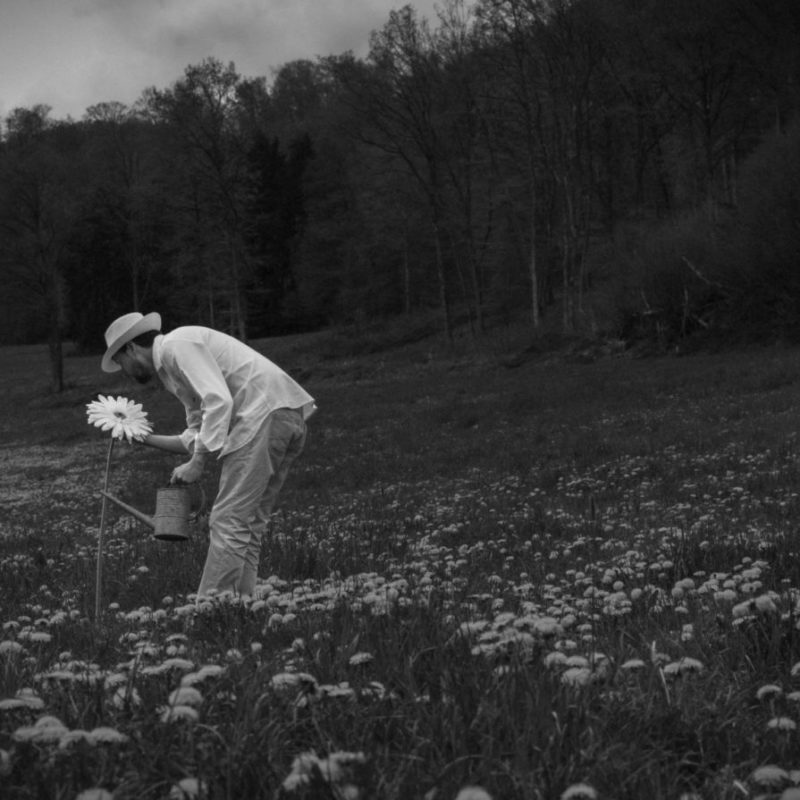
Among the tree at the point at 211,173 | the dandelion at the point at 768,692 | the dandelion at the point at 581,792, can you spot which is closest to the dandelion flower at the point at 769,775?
the dandelion at the point at 581,792

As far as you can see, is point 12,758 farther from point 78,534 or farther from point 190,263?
point 190,263

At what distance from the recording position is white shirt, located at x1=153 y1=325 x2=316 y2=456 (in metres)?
6.22

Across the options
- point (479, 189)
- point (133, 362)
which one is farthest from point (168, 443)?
point (479, 189)

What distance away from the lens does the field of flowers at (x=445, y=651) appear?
229 centimetres

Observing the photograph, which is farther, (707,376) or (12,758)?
(707,376)

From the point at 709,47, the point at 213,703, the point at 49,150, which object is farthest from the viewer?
the point at 49,150

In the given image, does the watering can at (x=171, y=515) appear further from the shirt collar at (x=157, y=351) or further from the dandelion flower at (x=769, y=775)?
the dandelion flower at (x=769, y=775)

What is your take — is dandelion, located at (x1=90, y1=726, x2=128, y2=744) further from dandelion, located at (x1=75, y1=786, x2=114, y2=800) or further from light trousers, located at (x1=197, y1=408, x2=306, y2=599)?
light trousers, located at (x1=197, y1=408, x2=306, y2=599)

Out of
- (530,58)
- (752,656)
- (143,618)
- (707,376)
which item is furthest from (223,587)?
(530,58)

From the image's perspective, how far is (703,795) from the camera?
238 cm

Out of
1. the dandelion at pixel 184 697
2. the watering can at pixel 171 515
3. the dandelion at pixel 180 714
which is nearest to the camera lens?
the dandelion at pixel 180 714

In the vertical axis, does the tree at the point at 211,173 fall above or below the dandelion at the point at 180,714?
above

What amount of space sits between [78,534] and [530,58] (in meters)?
30.8

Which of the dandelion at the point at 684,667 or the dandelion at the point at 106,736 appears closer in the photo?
the dandelion at the point at 106,736
